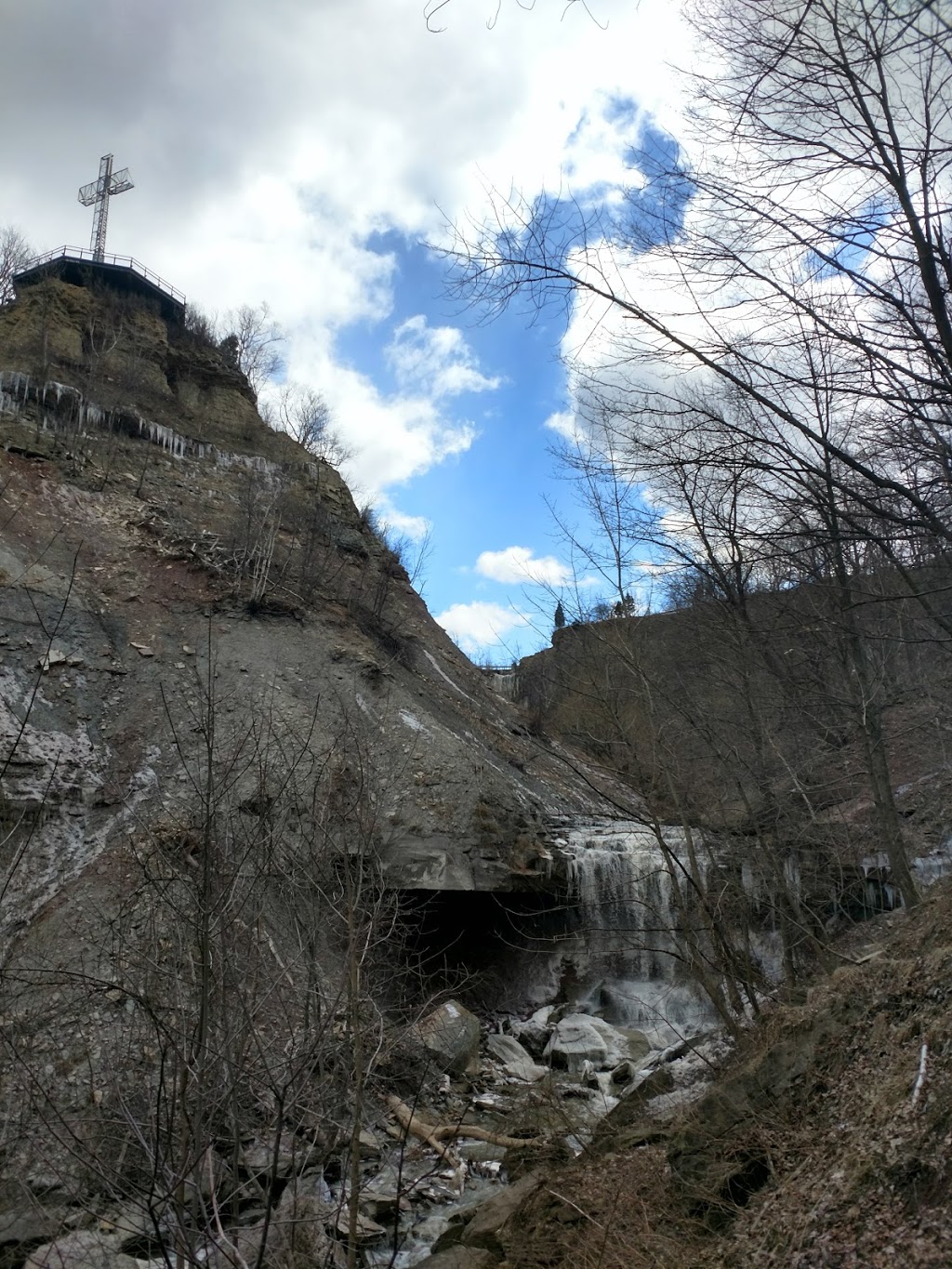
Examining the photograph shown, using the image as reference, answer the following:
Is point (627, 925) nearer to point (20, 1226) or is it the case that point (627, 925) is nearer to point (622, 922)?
point (622, 922)

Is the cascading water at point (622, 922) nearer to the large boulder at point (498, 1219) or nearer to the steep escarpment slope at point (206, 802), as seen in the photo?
the steep escarpment slope at point (206, 802)

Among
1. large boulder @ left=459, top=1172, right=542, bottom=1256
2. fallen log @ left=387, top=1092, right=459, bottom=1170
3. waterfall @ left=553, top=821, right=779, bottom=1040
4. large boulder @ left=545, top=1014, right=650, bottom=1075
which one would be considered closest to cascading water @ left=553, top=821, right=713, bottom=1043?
waterfall @ left=553, top=821, right=779, bottom=1040

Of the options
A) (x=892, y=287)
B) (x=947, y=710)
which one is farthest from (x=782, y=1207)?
(x=947, y=710)

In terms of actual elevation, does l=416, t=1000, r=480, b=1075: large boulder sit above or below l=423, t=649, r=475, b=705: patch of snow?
below

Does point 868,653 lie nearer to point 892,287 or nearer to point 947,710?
point 947,710

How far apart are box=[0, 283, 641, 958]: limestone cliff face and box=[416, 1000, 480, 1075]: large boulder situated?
7.98 feet

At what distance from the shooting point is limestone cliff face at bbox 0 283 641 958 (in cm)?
1348

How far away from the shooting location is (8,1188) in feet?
23.0

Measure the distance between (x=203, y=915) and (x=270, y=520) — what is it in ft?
67.0

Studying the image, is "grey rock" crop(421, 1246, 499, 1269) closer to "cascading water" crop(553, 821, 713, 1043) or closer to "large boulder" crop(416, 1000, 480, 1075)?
"large boulder" crop(416, 1000, 480, 1075)

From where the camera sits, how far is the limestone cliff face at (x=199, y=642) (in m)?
13.5

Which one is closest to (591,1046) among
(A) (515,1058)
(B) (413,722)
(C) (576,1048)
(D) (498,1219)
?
(C) (576,1048)

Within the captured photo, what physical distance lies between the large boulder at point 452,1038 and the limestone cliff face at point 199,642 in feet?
7.98

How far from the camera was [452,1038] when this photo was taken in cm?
1141
